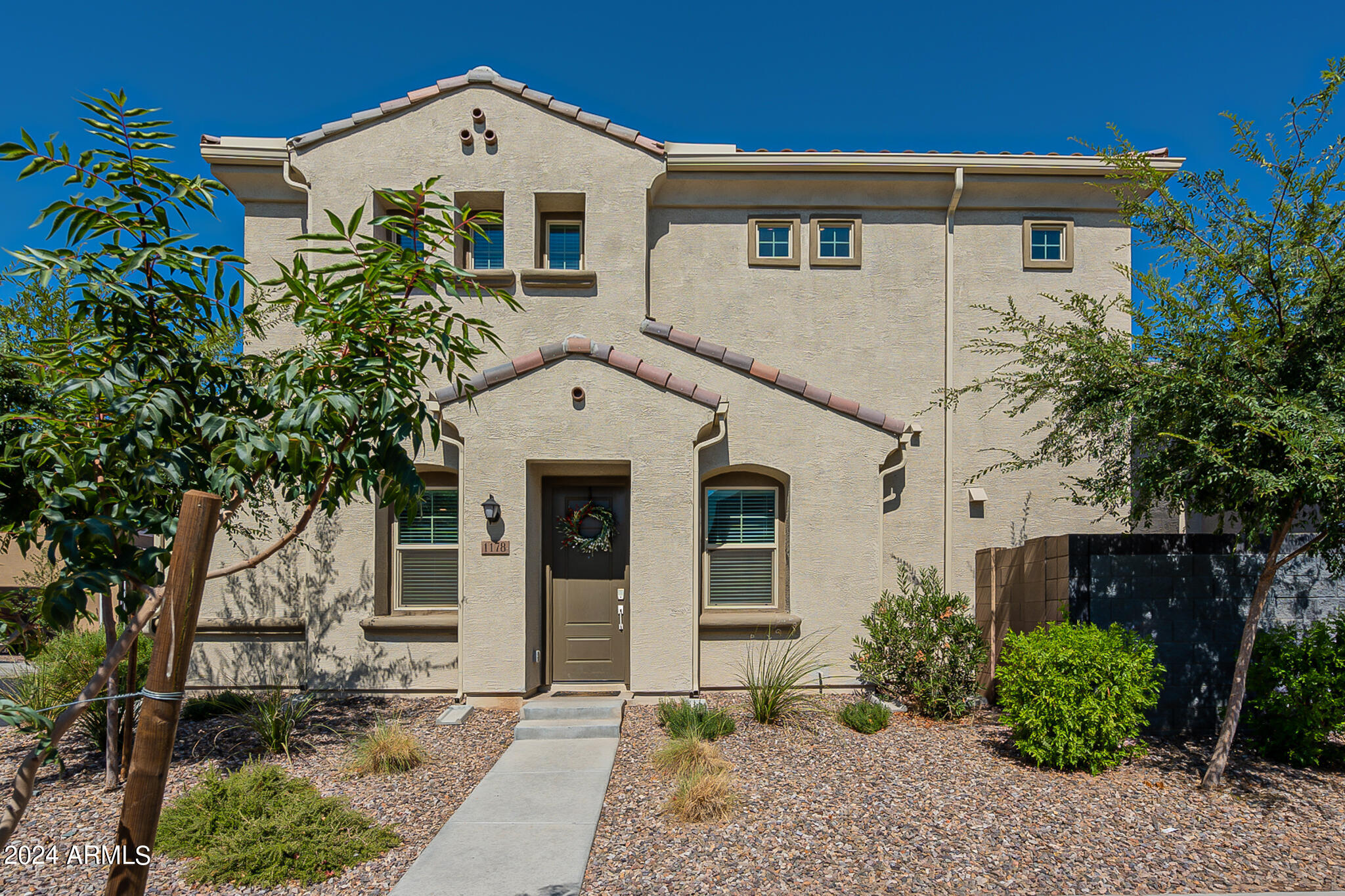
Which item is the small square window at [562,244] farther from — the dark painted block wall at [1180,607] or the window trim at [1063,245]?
the dark painted block wall at [1180,607]

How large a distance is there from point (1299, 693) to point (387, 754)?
8.37 m

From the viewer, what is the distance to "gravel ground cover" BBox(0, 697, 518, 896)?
5.27 meters

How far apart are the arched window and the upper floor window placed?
10.6ft

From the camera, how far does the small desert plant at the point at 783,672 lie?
8539 mm

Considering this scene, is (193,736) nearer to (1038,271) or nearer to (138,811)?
(138,811)

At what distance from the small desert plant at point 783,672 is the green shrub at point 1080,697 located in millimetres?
2332

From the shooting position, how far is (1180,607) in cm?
814

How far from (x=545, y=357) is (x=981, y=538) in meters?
6.37

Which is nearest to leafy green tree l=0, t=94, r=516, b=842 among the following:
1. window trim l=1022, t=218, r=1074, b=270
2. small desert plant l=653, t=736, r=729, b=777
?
small desert plant l=653, t=736, r=729, b=777

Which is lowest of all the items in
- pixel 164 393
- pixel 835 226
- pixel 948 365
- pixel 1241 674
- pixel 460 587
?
pixel 1241 674

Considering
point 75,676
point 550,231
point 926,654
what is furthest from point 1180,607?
point 75,676

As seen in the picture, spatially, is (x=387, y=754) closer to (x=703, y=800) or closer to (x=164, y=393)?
(x=703, y=800)

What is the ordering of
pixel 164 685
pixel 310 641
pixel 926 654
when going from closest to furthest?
pixel 164 685 < pixel 926 654 < pixel 310 641

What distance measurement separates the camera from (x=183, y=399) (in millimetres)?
3211
